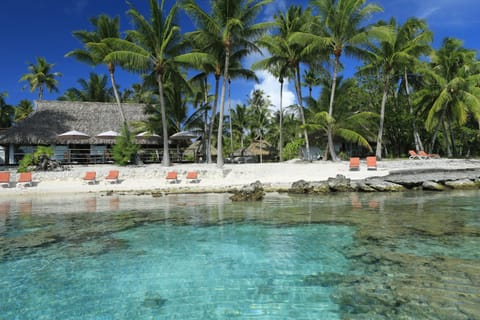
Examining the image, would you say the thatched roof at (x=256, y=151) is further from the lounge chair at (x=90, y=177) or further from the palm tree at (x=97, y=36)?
the lounge chair at (x=90, y=177)

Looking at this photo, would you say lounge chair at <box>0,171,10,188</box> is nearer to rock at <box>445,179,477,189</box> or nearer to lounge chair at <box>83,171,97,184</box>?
lounge chair at <box>83,171,97,184</box>

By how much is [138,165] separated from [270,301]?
16384mm

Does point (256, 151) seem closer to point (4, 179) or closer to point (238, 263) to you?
point (4, 179)

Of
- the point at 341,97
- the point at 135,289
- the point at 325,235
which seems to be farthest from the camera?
the point at 341,97

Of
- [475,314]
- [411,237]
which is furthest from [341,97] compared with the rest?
[475,314]

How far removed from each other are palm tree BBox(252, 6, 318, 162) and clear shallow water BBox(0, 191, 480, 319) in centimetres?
1261

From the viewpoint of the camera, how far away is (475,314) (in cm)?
307

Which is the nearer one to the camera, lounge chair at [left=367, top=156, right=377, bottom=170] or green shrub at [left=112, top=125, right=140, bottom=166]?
lounge chair at [left=367, top=156, right=377, bottom=170]

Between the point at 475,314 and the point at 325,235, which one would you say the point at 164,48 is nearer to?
the point at 325,235

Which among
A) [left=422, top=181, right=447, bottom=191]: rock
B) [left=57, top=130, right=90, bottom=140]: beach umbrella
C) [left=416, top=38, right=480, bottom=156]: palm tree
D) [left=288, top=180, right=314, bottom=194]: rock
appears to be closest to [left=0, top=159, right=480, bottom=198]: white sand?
[left=288, top=180, right=314, bottom=194]: rock

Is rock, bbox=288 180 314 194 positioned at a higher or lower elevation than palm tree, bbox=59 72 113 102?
lower

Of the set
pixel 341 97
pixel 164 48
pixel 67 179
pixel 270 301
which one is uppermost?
pixel 164 48

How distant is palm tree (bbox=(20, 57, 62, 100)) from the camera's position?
3345 cm

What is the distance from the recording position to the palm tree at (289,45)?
18656 millimetres
